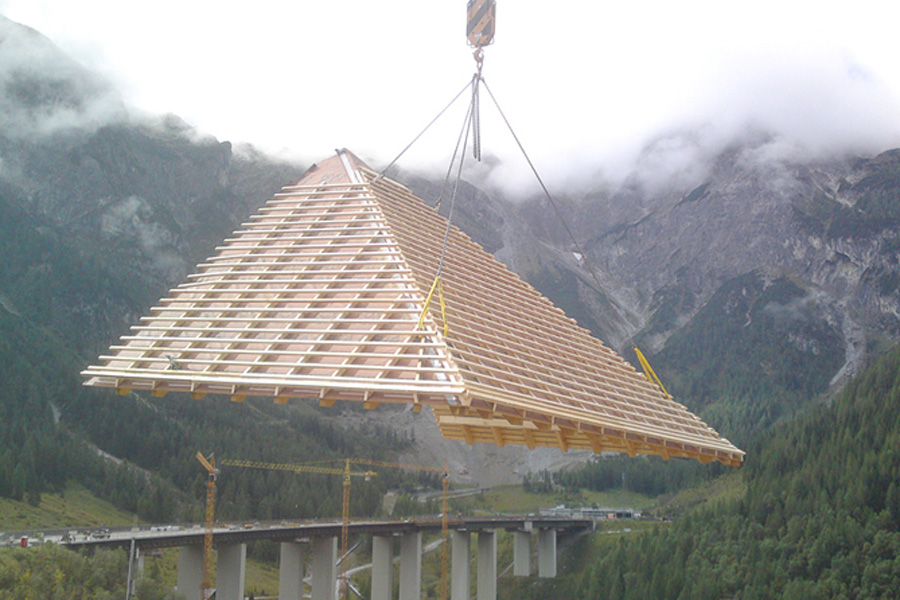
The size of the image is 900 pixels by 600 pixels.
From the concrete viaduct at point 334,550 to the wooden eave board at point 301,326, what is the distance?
2073 centimetres

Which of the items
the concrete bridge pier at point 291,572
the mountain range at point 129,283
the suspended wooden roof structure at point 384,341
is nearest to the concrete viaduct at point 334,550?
the concrete bridge pier at point 291,572

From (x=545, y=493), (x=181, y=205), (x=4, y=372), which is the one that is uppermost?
(x=181, y=205)

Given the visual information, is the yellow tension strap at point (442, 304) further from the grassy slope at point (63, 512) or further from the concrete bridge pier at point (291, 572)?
the grassy slope at point (63, 512)

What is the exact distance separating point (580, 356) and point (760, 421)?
152 meters

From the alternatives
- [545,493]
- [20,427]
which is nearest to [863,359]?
[545,493]

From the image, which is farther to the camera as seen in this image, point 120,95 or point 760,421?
point 120,95

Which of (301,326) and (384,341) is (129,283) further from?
(384,341)

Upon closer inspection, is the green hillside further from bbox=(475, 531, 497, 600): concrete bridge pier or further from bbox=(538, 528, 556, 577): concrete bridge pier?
bbox=(475, 531, 497, 600): concrete bridge pier

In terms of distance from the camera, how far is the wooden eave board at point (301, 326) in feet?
53.8

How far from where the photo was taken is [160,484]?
91.9 metres

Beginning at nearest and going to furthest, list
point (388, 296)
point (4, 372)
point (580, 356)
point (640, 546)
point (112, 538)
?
1. point (388, 296)
2. point (580, 356)
3. point (112, 538)
4. point (640, 546)
5. point (4, 372)

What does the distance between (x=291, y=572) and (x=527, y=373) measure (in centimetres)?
4133

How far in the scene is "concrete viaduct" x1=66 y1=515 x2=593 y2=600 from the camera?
46.4 m

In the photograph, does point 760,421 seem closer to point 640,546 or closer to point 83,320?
point 640,546
